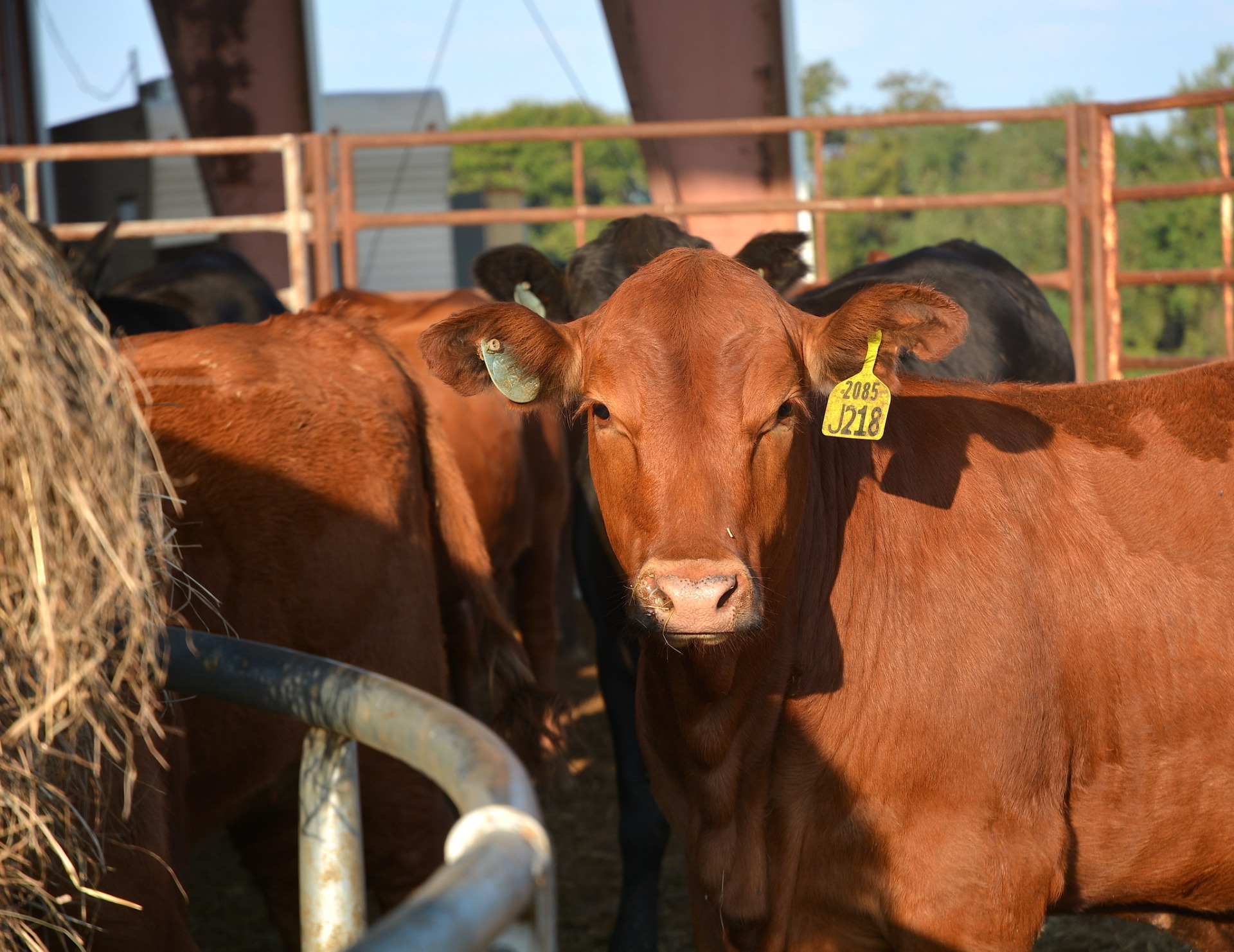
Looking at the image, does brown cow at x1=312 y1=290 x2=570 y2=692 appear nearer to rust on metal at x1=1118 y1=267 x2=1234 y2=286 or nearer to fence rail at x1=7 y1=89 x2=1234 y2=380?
fence rail at x1=7 y1=89 x2=1234 y2=380

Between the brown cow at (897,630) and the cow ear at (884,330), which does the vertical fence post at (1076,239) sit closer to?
the brown cow at (897,630)

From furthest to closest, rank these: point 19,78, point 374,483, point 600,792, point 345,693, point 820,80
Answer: point 820,80 → point 19,78 → point 600,792 → point 374,483 → point 345,693

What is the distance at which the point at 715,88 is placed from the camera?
8484mm

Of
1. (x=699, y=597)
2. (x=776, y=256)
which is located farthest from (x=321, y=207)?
(x=699, y=597)

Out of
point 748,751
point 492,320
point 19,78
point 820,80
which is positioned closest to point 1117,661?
point 748,751

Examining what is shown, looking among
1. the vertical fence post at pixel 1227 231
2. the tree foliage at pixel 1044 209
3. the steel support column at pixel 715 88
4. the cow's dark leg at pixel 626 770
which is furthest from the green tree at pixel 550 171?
the cow's dark leg at pixel 626 770

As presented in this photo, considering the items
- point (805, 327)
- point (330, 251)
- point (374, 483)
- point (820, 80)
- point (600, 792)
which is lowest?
point (600, 792)

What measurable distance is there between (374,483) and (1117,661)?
1628 millimetres

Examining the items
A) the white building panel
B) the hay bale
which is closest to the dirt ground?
the hay bale

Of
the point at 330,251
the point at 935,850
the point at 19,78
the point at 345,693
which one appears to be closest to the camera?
the point at 345,693

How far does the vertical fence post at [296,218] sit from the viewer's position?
585cm

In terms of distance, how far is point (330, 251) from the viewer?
611cm

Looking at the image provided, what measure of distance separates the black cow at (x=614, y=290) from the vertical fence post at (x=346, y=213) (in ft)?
6.97

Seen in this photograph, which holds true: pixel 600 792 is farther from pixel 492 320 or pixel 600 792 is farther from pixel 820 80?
pixel 820 80
